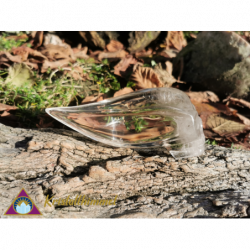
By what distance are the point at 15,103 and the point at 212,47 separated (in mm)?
2259

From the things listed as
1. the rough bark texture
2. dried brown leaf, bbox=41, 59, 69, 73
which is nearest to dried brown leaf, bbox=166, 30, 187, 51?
dried brown leaf, bbox=41, 59, 69, 73

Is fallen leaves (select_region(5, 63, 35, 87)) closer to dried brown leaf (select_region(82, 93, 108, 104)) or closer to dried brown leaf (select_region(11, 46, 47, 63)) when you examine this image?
dried brown leaf (select_region(11, 46, 47, 63))

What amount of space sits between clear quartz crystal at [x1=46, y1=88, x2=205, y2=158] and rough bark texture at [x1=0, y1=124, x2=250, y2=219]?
7cm

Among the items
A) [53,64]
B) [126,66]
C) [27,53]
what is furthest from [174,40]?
[27,53]

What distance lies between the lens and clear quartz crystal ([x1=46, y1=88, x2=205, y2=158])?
1.70 m

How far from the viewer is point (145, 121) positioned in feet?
5.86

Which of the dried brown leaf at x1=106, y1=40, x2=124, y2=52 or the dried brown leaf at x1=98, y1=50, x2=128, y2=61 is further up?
the dried brown leaf at x1=106, y1=40, x2=124, y2=52

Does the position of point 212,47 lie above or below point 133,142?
above

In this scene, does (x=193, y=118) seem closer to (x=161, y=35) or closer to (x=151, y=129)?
(x=151, y=129)

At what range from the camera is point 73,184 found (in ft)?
4.80

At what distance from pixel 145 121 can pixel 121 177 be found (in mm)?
463

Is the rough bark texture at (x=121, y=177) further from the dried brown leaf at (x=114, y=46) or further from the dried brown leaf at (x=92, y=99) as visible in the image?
the dried brown leaf at (x=114, y=46)

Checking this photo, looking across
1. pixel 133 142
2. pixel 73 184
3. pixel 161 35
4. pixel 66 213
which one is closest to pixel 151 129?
pixel 133 142

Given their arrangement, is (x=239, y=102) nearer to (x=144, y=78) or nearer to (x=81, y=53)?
(x=144, y=78)
